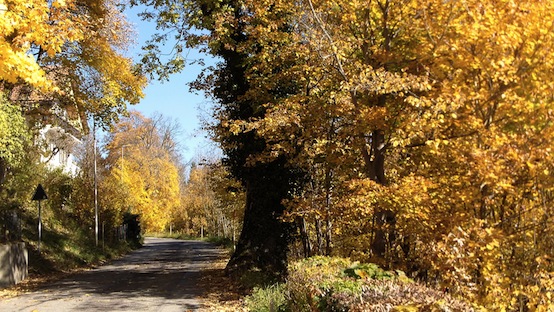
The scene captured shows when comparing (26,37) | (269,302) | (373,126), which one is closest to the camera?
(26,37)

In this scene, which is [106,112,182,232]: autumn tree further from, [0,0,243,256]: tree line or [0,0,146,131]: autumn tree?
[0,0,146,131]: autumn tree

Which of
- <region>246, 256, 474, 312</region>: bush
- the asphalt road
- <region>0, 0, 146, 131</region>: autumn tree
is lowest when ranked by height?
the asphalt road

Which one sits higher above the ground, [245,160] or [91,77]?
[91,77]

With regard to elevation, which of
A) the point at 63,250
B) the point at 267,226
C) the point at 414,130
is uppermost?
the point at 414,130

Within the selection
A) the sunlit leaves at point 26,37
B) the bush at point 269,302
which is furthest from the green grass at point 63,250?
the sunlit leaves at point 26,37

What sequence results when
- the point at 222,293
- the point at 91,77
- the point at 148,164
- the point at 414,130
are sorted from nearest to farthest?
the point at 414,130 < the point at 222,293 < the point at 91,77 < the point at 148,164

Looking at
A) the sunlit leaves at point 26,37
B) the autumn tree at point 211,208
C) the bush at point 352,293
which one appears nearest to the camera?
the bush at point 352,293

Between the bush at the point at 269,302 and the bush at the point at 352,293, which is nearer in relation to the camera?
the bush at the point at 352,293

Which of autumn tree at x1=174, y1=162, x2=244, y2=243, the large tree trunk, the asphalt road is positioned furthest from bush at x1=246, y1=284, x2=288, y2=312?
autumn tree at x1=174, y1=162, x2=244, y2=243

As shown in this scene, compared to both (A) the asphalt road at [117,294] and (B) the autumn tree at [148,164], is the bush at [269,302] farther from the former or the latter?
(B) the autumn tree at [148,164]

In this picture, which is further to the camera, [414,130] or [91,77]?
[91,77]

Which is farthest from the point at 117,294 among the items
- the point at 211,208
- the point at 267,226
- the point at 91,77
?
the point at 211,208

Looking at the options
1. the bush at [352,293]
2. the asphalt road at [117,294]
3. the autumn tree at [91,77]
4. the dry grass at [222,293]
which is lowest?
the dry grass at [222,293]

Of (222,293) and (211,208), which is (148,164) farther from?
(222,293)
